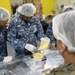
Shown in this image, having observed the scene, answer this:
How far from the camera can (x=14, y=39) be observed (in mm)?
2467

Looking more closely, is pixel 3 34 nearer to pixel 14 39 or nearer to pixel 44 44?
pixel 14 39

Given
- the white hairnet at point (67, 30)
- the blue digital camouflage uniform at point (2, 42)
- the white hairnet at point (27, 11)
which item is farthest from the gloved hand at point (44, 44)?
the white hairnet at point (67, 30)

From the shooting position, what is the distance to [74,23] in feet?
3.21

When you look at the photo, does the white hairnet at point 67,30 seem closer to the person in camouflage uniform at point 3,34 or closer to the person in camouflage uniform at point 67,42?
the person in camouflage uniform at point 67,42

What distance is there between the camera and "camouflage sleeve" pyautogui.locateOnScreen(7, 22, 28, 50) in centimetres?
240

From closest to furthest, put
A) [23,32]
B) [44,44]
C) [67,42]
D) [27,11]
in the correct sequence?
[67,42] < [44,44] < [23,32] < [27,11]

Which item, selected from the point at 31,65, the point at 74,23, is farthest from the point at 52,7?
the point at 74,23

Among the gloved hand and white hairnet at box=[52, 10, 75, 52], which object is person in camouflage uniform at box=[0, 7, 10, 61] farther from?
white hairnet at box=[52, 10, 75, 52]

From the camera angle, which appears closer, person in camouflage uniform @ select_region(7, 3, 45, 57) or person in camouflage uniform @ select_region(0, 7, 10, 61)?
person in camouflage uniform @ select_region(7, 3, 45, 57)

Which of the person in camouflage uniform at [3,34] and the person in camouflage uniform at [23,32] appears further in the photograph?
the person in camouflage uniform at [3,34]

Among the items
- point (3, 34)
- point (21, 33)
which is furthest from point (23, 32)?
point (3, 34)

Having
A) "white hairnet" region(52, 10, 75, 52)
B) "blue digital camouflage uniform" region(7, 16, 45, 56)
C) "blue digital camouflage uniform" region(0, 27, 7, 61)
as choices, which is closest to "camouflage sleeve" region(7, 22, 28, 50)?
"blue digital camouflage uniform" region(7, 16, 45, 56)

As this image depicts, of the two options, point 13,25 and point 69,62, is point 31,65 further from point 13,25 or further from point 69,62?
point 69,62

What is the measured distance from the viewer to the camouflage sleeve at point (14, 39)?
2.40m
